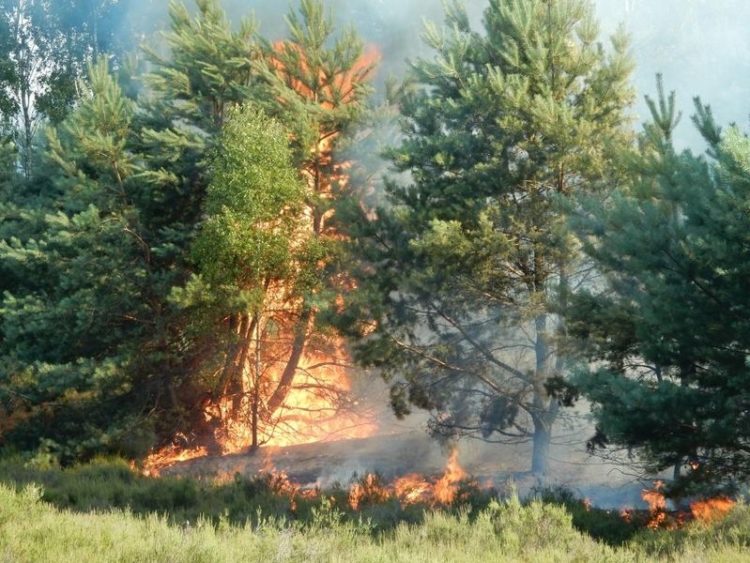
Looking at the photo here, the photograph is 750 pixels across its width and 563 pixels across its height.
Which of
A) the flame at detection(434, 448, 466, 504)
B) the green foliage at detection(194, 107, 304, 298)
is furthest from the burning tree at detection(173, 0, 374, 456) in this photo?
the flame at detection(434, 448, 466, 504)

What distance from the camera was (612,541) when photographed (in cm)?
1052

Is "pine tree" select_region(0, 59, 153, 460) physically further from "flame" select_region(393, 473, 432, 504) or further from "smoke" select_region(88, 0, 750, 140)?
"smoke" select_region(88, 0, 750, 140)

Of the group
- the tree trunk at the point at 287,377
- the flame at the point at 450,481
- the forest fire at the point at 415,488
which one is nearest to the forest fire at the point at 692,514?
the flame at the point at 450,481

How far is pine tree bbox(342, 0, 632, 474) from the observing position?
15125 millimetres

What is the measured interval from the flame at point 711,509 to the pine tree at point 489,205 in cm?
377

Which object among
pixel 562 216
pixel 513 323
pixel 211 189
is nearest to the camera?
pixel 562 216

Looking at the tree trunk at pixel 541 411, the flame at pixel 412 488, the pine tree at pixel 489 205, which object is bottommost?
the flame at pixel 412 488

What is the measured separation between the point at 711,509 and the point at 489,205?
6852mm

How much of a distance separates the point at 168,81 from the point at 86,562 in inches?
626

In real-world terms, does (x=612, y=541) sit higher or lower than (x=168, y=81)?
lower

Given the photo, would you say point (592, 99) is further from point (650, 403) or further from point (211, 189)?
point (211, 189)

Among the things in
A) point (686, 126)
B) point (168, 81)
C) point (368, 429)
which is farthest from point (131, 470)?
point (686, 126)

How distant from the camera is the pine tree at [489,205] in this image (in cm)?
1512

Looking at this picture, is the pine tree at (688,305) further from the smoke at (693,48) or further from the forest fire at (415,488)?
the smoke at (693,48)
